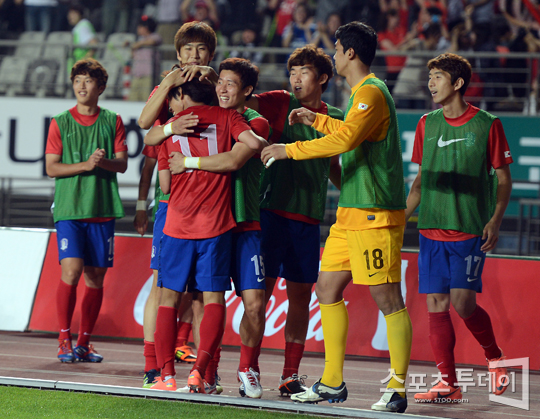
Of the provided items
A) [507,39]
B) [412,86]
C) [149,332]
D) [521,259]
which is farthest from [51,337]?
[507,39]

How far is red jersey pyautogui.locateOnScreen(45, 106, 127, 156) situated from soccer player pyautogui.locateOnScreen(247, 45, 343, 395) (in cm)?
178

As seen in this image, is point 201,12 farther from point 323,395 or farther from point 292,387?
point 323,395

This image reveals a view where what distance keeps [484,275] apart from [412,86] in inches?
222

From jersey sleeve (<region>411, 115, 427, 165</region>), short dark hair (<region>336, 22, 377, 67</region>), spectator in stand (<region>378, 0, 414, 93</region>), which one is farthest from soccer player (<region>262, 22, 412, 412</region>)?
spectator in stand (<region>378, 0, 414, 93</region>)

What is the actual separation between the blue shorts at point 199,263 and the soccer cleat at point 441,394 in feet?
5.01

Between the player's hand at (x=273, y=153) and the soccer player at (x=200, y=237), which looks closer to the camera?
the player's hand at (x=273, y=153)

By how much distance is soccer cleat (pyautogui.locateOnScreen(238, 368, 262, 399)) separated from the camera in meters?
4.65

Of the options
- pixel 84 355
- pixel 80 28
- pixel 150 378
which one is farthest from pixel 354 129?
pixel 80 28

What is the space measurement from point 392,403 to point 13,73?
11874 mm

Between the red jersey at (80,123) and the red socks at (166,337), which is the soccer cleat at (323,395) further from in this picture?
the red jersey at (80,123)

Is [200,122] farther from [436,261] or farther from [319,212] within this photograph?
[436,261]

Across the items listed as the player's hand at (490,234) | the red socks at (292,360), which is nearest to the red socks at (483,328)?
the player's hand at (490,234)

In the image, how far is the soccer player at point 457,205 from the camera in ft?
16.9

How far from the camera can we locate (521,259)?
666 centimetres
